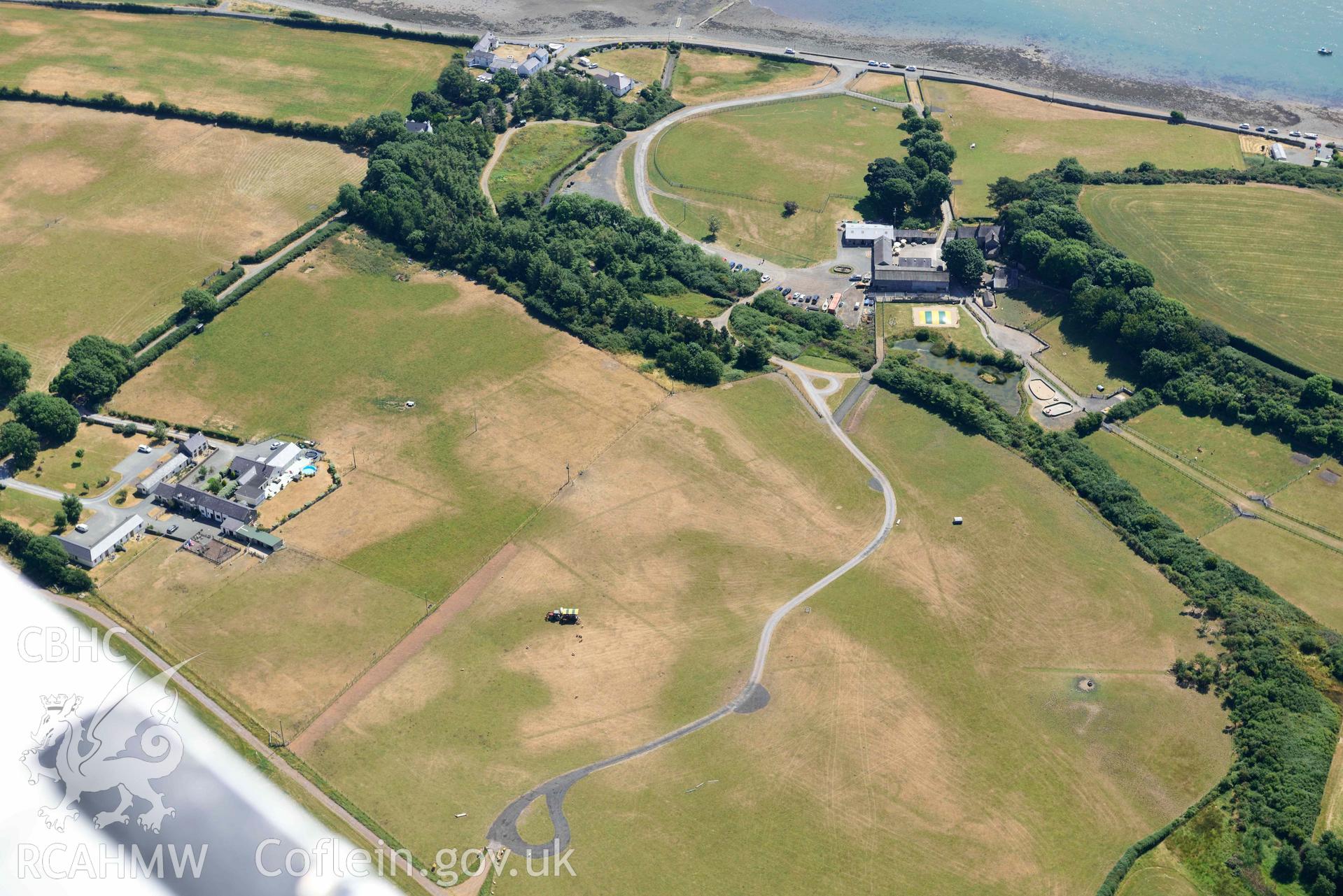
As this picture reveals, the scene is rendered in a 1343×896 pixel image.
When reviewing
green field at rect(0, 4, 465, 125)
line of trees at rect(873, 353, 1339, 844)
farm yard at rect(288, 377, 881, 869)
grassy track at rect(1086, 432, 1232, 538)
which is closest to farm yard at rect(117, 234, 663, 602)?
farm yard at rect(288, 377, 881, 869)

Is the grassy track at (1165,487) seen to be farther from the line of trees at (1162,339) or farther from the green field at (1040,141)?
the green field at (1040,141)

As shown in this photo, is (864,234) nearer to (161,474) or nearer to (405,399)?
(405,399)

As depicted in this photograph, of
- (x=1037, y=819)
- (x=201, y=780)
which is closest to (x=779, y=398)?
(x=1037, y=819)

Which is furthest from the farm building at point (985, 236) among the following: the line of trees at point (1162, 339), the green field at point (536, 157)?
the green field at point (536, 157)

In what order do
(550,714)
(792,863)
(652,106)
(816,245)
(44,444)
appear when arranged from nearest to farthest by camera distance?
(792,863) → (550,714) → (44,444) → (816,245) → (652,106)

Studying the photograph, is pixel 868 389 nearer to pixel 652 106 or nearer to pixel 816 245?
pixel 816 245

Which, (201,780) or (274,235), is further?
(274,235)

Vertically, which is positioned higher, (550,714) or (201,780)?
(201,780)
